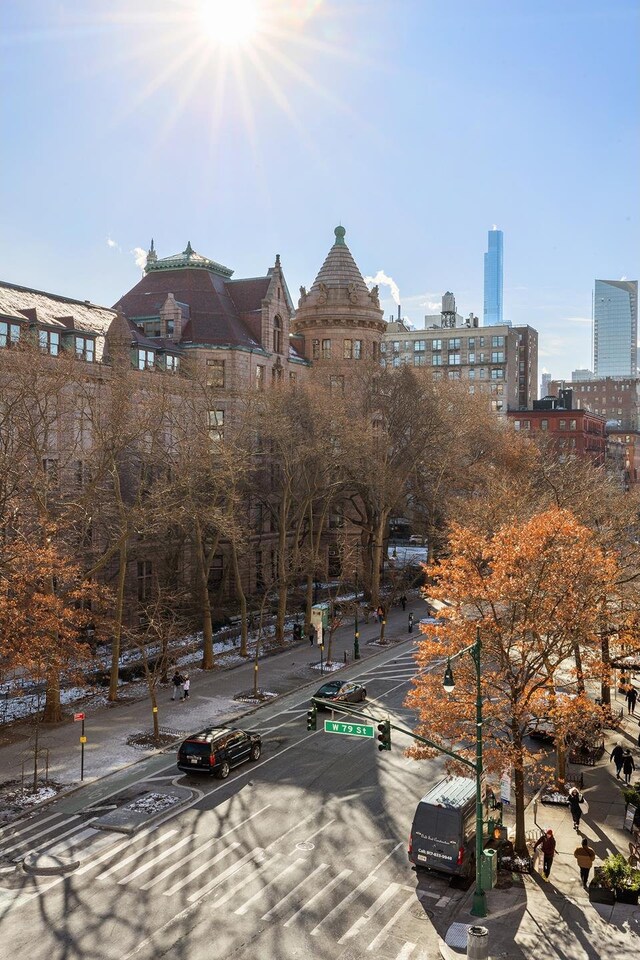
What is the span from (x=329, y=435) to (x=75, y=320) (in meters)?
17.9

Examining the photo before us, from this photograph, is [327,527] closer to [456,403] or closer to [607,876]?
[456,403]

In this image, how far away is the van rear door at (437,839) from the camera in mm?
21859

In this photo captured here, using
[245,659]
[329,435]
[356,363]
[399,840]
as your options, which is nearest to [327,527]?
[356,363]

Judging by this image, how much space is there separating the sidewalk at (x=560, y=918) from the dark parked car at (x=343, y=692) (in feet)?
41.7

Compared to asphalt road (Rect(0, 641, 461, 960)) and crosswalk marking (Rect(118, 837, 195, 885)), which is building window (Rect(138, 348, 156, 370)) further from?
crosswalk marking (Rect(118, 837, 195, 885))

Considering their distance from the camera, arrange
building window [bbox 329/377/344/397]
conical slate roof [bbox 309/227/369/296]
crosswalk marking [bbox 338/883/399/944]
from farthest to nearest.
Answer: conical slate roof [bbox 309/227/369/296] < building window [bbox 329/377/344/397] < crosswalk marking [bbox 338/883/399/944]

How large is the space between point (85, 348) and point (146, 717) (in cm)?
2478

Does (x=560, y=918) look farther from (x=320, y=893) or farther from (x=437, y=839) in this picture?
(x=320, y=893)

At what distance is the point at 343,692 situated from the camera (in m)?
37.7

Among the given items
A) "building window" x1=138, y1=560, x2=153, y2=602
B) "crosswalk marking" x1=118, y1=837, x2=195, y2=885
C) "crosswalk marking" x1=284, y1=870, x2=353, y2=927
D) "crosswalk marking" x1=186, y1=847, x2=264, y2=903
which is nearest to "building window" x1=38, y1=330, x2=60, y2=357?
"building window" x1=138, y1=560, x2=153, y2=602

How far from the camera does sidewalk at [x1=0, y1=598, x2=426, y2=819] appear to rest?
31250 mm

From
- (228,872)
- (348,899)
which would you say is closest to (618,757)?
(348,899)

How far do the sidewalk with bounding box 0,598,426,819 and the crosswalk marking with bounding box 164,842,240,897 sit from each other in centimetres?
800

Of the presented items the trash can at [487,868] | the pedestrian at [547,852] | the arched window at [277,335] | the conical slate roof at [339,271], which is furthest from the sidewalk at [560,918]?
the conical slate roof at [339,271]
